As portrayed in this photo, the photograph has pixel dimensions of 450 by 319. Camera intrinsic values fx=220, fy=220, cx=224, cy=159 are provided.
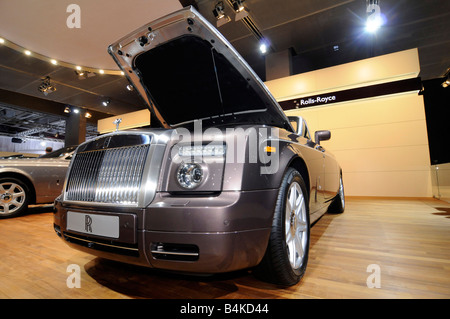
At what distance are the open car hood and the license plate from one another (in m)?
1.11

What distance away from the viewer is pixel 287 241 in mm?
1190

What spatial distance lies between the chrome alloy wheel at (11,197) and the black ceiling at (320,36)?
11.7ft

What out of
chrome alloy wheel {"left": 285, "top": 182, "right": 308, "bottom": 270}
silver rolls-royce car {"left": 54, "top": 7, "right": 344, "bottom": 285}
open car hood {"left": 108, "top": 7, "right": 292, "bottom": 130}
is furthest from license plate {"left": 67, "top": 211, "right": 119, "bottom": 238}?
open car hood {"left": 108, "top": 7, "right": 292, "bottom": 130}

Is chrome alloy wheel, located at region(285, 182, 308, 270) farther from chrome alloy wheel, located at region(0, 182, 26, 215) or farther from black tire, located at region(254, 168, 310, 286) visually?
chrome alloy wheel, located at region(0, 182, 26, 215)

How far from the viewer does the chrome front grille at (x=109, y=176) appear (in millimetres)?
1043

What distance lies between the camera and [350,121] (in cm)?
530

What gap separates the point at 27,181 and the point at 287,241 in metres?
4.13

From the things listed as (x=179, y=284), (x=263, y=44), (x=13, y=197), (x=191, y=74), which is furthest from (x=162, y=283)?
(x=263, y=44)

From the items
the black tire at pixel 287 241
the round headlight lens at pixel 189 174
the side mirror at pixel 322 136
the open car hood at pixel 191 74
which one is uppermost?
the open car hood at pixel 191 74

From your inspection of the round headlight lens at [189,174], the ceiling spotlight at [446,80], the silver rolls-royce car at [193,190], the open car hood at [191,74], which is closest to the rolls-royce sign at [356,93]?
the ceiling spotlight at [446,80]

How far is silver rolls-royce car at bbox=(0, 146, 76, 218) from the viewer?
129 inches

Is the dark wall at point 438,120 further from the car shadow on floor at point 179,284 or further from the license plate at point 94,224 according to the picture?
the license plate at point 94,224
